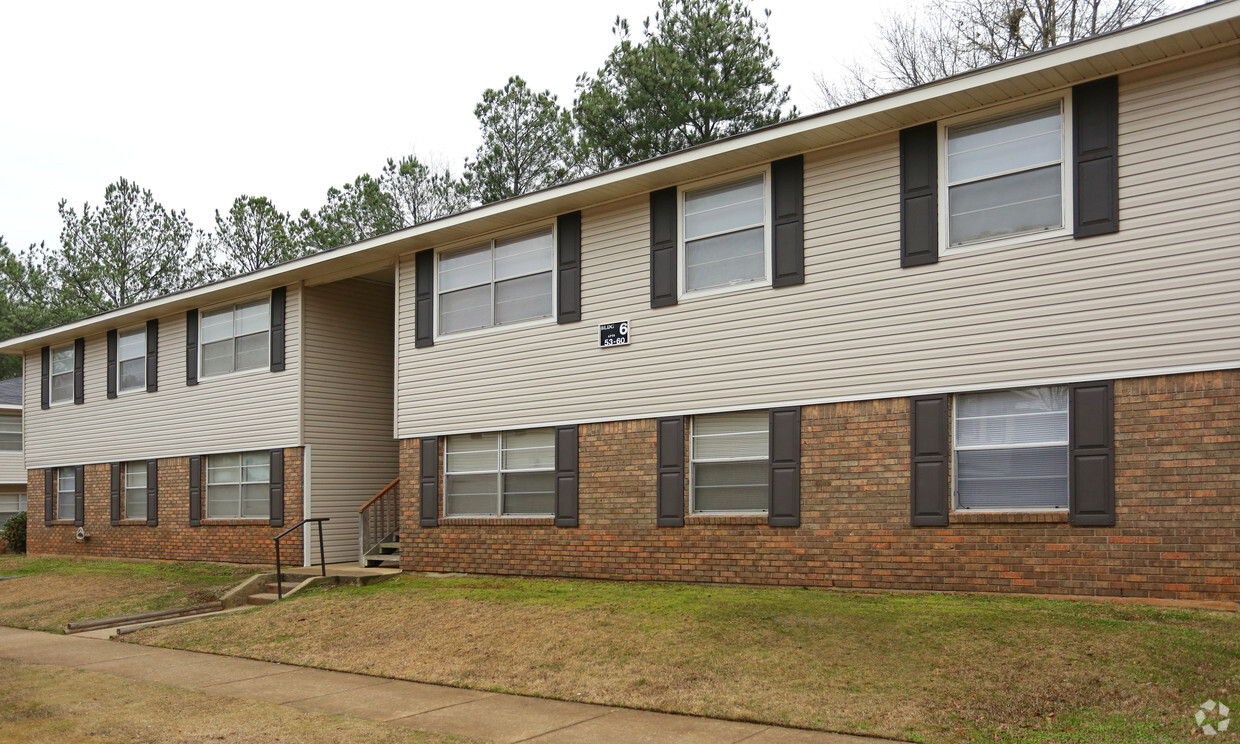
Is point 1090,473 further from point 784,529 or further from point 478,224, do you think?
point 478,224

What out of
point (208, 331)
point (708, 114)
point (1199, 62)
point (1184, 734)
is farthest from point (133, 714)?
point (708, 114)

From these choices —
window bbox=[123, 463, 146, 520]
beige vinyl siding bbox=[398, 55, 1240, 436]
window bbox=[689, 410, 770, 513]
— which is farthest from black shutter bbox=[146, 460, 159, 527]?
window bbox=[689, 410, 770, 513]

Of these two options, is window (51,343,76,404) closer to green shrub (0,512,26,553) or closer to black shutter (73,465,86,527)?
black shutter (73,465,86,527)

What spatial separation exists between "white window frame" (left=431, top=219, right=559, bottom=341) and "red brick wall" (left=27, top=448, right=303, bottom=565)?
4414 mm

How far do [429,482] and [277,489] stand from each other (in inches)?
167

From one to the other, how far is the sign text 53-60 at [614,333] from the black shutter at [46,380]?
57.0 feet

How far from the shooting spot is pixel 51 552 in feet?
81.6

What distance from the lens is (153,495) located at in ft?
70.8

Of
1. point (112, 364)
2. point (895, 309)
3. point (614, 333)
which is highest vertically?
point (895, 309)

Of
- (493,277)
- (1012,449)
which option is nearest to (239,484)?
(493,277)

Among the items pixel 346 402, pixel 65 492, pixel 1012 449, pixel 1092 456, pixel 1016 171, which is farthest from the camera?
pixel 65 492

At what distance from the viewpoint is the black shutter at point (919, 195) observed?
11.3 meters

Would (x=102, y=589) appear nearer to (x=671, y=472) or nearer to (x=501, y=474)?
(x=501, y=474)

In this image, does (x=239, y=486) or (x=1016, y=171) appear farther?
(x=239, y=486)
